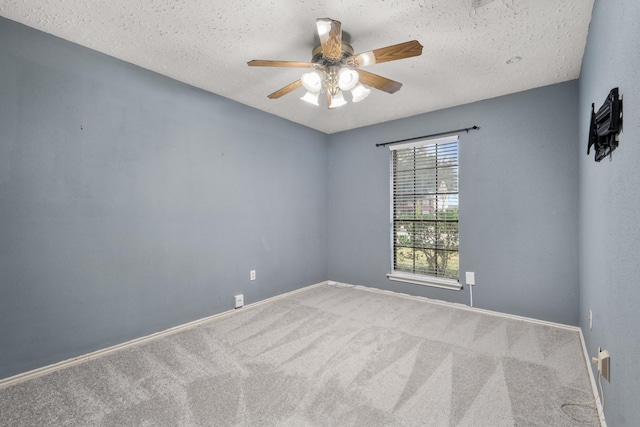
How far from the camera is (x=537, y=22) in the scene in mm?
1958

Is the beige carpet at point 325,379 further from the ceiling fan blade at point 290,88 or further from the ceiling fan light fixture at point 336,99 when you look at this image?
the ceiling fan blade at point 290,88

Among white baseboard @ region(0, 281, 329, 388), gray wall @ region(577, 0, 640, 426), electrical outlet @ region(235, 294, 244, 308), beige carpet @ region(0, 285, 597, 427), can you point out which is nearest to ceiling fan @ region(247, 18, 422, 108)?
gray wall @ region(577, 0, 640, 426)

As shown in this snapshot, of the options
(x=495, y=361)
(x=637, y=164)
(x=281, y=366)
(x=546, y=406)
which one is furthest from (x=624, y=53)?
(x=281, y=366)

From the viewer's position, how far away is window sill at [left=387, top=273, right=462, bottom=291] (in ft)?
11.3

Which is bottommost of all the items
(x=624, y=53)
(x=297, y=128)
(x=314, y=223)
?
(x=314, y=223)

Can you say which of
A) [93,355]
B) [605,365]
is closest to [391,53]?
[605,365]

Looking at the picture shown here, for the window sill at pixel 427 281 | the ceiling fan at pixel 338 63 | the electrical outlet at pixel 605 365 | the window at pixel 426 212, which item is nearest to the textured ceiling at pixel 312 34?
the ceiling fan at pixel 338 63

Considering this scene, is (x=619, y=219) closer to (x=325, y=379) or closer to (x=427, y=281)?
(x=325, y=379)

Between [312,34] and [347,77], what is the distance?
433 mm

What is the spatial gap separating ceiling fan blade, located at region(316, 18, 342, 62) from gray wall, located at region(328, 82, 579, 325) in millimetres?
2240

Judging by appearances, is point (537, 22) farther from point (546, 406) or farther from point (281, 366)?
point (281, 366)

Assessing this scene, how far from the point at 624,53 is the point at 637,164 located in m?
0.50

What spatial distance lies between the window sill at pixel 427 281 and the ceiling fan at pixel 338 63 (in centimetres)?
245

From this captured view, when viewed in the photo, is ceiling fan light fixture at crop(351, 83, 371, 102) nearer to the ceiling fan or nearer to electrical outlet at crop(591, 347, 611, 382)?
the ceiling fan
